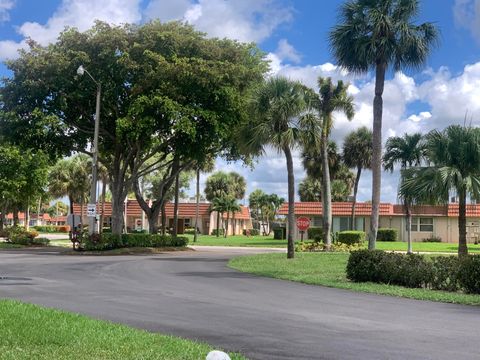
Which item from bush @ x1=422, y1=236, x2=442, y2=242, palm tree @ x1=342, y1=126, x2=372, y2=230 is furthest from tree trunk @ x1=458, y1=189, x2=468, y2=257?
bush @ x1=422, y1=236, x2=442, y2=242

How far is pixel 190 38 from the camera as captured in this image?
101 ft

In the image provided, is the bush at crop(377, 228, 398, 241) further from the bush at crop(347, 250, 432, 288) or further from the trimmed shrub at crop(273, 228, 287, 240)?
the bush at crop(347, 250, 432, 288)

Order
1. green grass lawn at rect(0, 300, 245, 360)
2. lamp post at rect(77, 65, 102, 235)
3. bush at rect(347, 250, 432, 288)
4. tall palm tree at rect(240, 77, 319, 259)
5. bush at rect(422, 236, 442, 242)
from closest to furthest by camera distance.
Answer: green grass lawn at rect(0, 300, 245, 360) < bush at rect(347, 250, 432, 288) < tall palm tree at rect(240, 77, 319, 259) < lamp post at rect(77, 65, 102, 235) < bush at rect(422, 236, 442, 242)

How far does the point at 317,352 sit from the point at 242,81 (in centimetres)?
2523

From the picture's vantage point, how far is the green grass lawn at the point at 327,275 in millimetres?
13380

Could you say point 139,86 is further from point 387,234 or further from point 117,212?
point 387,234

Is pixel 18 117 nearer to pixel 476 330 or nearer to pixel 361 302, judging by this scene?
pixel 361 302

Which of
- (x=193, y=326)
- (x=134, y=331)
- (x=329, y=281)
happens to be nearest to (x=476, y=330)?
(x=193, y=326)

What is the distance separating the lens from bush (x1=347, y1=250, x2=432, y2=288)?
15.4m

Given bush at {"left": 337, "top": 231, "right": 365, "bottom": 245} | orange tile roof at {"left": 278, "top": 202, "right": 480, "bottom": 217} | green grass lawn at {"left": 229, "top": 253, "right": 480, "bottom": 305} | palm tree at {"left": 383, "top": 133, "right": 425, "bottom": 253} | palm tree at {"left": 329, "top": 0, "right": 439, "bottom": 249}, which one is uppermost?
palm tree at {"left": 329, "top": 0, "right": 439, "bottom": 249}

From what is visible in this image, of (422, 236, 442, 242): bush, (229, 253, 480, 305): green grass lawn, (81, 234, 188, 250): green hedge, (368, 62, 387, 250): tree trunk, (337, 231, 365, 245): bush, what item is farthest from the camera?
(422, 236, 442, 242): bush

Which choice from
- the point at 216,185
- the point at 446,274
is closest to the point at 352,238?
the point at 446,274

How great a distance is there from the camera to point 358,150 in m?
49.5

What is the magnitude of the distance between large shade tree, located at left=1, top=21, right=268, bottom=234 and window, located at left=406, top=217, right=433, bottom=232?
93.2 feet
